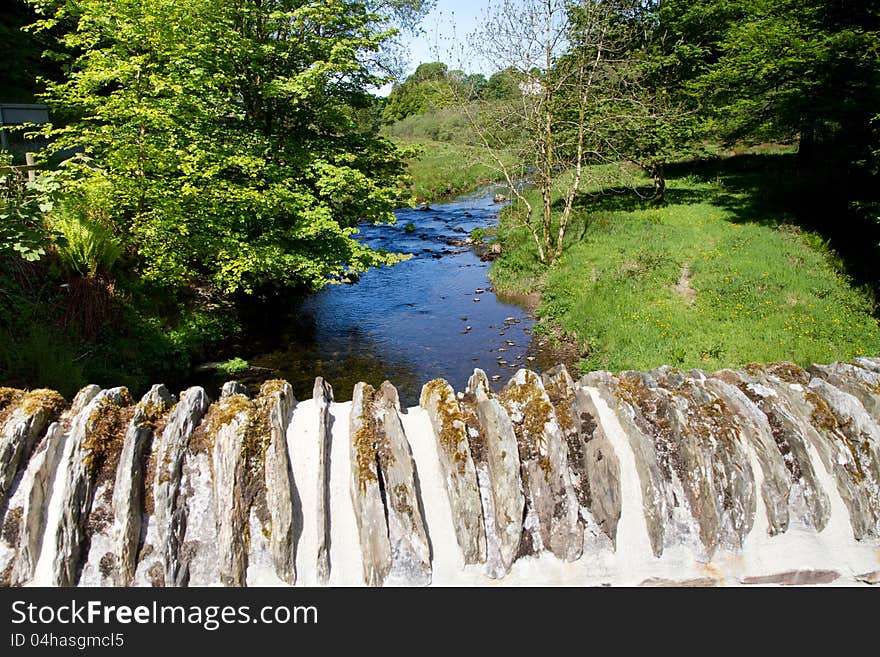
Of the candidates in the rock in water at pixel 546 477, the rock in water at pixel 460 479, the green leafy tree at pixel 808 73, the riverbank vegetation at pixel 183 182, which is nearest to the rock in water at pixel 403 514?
the rock in water at pixel 460 479

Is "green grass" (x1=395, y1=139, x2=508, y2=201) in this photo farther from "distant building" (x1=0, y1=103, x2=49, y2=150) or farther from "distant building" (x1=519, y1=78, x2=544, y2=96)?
"distant building" (x1=0, y1=103, x2=49, y2=150)

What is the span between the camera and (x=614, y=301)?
16484mm

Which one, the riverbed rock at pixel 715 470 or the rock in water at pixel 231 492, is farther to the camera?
the riverbed rock at pixel 715 470

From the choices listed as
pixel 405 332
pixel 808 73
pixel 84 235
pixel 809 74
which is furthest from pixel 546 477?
pixel 809 74

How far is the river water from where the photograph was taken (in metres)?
13.8

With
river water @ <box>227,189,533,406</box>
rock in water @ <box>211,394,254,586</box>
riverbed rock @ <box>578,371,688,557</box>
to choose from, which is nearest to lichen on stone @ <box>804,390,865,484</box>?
riverbed rock @ <box>578,371,688,557</box>

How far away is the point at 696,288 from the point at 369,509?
15.4 m

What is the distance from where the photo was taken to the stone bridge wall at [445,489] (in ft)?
10.3

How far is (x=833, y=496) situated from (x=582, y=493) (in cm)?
150

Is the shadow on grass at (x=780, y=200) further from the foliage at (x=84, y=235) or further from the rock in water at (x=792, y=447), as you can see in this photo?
the foliage at (x=84, y=235)

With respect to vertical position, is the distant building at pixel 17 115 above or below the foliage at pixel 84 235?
above

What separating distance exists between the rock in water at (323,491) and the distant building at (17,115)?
14.3 m

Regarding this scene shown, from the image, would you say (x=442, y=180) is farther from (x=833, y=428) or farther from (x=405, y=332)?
(x=833, y=428)

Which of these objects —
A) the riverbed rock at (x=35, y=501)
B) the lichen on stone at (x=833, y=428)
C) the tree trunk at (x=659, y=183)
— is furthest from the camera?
the tree trunk at (x=659, y=183)
